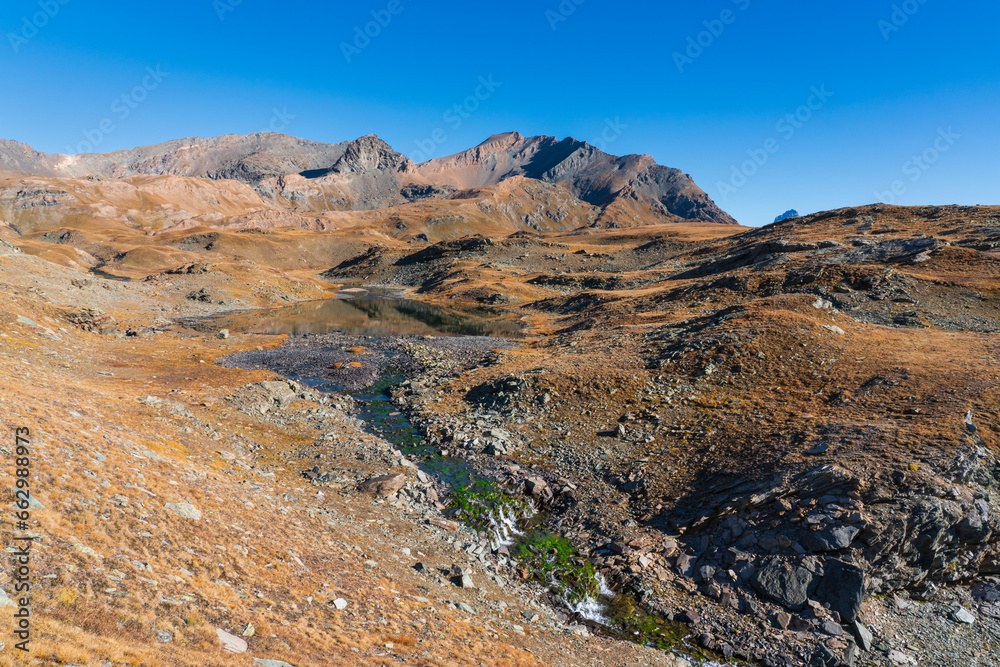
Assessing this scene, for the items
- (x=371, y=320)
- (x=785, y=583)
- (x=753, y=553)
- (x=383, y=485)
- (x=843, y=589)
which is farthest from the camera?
(x=371, y=320)

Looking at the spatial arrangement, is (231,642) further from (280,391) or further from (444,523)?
(280,391)

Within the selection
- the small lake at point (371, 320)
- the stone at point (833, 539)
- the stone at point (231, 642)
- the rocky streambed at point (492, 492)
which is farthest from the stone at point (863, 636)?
the small lake at point (371, 320)

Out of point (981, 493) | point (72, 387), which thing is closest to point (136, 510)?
point (72, 387)

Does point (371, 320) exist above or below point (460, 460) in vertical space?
above

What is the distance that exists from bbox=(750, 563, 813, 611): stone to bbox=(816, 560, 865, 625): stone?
0.52 metres

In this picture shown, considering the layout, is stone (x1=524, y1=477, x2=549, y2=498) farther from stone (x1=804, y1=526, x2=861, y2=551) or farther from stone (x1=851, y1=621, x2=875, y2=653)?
stone (x1=851, y1=621, x2=875, y2=653)

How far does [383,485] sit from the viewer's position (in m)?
22.0

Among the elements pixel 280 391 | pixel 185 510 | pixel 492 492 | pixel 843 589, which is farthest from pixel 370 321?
pixel 843 589

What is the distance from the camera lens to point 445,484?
2372 centimetres

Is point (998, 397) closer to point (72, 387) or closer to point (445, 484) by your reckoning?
point (445, 484)

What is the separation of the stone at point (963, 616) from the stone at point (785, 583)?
15.5 feet

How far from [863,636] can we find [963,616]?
414 cm

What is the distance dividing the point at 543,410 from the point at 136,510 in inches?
880

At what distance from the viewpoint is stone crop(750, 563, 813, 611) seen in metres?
15.5
